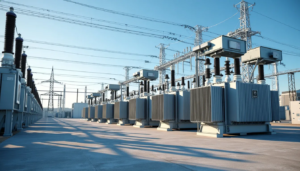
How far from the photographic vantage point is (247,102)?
46.3ft

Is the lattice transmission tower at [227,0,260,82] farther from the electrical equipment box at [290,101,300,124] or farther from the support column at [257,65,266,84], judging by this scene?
the support column at [257,65,266,84]

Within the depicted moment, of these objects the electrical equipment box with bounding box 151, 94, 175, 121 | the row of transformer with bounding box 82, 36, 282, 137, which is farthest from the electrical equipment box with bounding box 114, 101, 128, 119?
the row of transformer with bounding box 82, 36, 282, 137

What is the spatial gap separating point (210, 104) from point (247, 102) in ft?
8.51

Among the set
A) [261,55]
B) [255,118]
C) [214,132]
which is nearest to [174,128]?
[214,132]

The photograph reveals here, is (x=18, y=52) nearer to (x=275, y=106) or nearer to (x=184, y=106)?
(x=184, y=106)

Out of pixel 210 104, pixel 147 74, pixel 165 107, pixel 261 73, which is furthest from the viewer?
pixel 147 74

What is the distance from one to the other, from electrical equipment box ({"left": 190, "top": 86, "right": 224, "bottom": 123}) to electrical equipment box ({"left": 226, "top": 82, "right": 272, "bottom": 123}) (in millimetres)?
652

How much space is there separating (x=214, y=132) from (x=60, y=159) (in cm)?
1056

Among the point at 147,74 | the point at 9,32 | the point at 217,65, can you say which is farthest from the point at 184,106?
the point at 9,32

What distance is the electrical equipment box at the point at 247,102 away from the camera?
13.8 meters

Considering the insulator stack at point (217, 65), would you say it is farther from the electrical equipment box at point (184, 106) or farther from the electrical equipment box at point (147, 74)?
the electrical equipment box at point (147, 74)

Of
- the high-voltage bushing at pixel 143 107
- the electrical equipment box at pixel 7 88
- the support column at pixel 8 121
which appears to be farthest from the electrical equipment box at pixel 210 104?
the support column at pixel 8 121

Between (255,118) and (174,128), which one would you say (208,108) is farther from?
(174,128)

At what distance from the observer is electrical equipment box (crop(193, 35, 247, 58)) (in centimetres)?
1443
